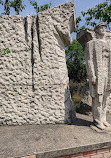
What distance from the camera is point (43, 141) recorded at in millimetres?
2346

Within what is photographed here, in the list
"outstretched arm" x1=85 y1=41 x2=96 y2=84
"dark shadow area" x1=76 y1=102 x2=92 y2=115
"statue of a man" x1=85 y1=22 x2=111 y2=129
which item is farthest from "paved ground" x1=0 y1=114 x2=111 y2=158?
"dark shadow area" x1=76 y1=102 x2=92 y2=115

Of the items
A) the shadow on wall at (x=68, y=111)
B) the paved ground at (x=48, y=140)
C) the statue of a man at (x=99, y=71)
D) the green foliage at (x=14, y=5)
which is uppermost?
the green foliage at (x=14, y=5)

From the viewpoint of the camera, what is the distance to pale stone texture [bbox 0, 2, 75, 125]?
3266mm

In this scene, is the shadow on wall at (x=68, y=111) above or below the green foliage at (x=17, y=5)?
below

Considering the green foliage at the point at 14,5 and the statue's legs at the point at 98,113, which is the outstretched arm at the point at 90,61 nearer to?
the statue's legs at the point at 98,113

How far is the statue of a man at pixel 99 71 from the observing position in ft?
9.32

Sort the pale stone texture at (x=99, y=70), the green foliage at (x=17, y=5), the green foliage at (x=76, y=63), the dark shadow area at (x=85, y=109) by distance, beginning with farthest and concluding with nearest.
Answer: the green foliage at (x=76, y=63)
the green foliage at (x=17, y=5)
the dark shadow area at (x=85, y=109)
the pale stone texture at (x=99, y=70)

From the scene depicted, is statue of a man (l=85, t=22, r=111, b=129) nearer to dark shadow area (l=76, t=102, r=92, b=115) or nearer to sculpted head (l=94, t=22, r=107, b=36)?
sculpted head (l=94, t=22, r=107, b=36)

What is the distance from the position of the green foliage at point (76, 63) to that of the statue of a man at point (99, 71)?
784cm

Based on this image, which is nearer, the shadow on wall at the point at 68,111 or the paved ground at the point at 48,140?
the paved ground at the point at 48,140

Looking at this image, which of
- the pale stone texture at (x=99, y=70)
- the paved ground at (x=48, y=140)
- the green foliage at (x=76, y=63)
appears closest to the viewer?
the paved ground at (x=48, y=140)

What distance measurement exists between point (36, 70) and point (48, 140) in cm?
170

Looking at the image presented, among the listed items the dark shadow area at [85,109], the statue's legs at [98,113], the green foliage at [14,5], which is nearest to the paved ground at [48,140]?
the statue's legs at [98,113]

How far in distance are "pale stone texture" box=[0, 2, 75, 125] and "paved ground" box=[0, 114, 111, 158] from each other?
1.13 feet
